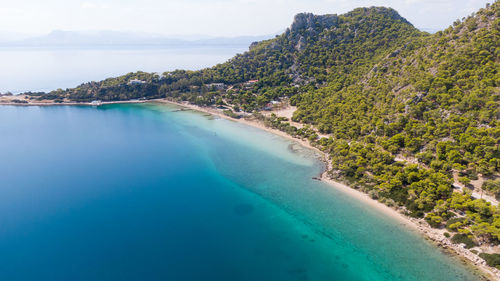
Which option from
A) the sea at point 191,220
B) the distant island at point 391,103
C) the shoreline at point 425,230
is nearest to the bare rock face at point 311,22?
the distant island at point 391,103

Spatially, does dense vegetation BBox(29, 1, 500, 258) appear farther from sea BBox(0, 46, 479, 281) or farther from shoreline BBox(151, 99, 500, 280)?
sea BBox(0, 46, 479, 281)

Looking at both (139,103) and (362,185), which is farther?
(139,103)

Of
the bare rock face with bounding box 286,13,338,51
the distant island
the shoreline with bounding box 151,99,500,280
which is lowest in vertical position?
the shoreline with bounding box 151,99,500,280

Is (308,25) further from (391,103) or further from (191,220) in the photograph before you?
(191,220)

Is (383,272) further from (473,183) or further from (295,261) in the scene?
(473,183)

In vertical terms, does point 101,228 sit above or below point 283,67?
below

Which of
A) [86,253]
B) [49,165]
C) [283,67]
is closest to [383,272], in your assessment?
[86,253]

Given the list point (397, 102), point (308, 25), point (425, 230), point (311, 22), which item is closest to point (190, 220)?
point (425, 230)

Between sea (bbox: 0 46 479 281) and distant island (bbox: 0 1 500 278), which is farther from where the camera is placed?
distant island (bbox: 0 1 500 278)

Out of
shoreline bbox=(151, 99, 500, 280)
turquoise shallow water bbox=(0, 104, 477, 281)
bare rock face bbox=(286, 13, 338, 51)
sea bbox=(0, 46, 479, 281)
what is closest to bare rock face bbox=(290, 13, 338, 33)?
bare rock face bbox=(286, 13, 338, 51)
